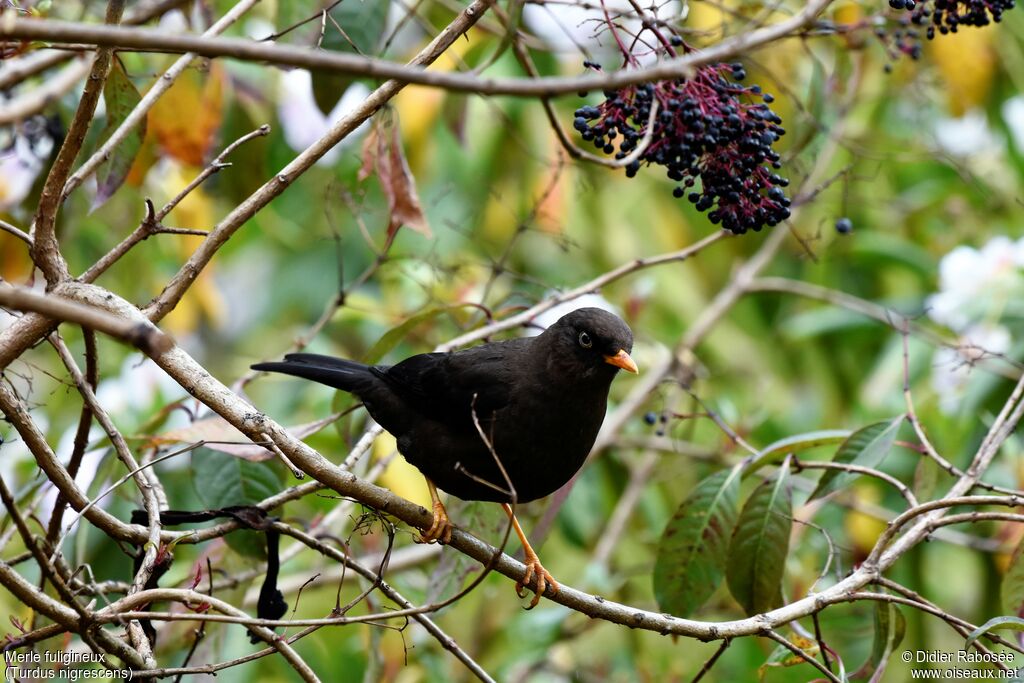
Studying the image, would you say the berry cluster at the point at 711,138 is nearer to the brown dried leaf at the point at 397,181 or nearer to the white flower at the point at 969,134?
the brown dried leaf at the point at 397,181

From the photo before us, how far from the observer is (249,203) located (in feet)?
9.35

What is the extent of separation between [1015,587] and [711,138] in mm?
1678

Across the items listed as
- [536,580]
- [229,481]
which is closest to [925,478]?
[536,580]

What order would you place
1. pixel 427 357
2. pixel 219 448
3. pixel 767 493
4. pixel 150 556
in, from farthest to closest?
1. pixel 427 357
2. pixel 767 493
3. pixel 219 448
4. pixel 150 556

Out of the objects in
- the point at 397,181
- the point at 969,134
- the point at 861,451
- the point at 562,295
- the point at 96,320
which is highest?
the point at 969,134

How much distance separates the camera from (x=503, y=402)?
353cm

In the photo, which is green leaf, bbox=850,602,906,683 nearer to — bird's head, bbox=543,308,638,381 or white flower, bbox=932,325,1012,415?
bird's head, bbox=543,308,638,381

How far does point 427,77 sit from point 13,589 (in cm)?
164

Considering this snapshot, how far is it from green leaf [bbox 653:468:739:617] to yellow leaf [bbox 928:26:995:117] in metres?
3.32

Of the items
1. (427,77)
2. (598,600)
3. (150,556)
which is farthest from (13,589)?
(427,77)

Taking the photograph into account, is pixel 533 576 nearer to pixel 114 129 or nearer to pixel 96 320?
pixel 114 129

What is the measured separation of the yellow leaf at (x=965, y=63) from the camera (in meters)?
5.71

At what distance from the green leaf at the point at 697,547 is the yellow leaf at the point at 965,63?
3.32 metres

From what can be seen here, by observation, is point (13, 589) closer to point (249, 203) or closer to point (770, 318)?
point (249, 203)
